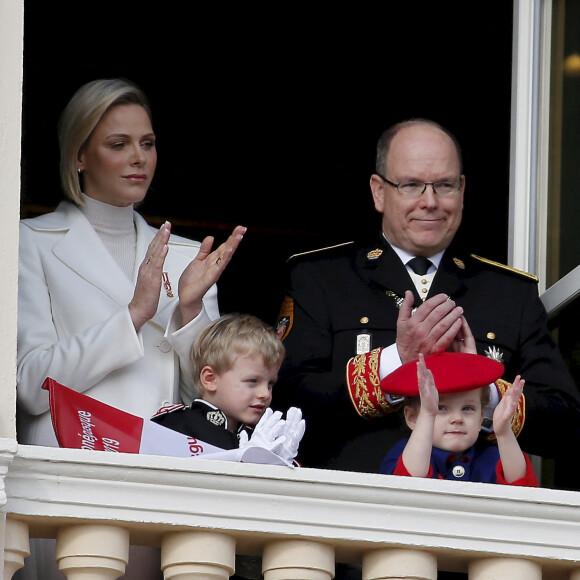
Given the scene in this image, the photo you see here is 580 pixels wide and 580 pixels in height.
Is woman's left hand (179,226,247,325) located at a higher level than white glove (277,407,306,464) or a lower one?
higher

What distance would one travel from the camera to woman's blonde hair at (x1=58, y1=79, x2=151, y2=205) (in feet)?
17.4

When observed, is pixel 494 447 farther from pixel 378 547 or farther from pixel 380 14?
pixel 380 14

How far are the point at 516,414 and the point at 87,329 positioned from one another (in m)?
1.11

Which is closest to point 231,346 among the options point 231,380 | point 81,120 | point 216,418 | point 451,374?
point 231,380

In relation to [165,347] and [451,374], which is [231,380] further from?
[451,374]

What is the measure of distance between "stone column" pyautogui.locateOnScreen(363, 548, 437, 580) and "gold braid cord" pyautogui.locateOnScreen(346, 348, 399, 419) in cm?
64

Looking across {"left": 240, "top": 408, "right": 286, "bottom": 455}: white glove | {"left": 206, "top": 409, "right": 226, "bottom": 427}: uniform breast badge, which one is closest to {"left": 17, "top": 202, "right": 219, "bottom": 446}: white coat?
{"left": 206, "top": 409, "right": 226, "bottom": 427}: uniform breast badge

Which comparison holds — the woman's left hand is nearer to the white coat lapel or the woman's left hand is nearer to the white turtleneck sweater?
the white coat lapel

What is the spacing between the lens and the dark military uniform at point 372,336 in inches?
194

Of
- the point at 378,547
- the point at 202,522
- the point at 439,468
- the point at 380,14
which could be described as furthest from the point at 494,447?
the point at 380,14

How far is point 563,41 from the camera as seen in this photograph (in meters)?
5.81

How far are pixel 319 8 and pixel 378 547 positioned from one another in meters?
3.43

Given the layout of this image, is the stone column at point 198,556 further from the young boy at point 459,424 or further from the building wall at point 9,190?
the young boy at point 459,424

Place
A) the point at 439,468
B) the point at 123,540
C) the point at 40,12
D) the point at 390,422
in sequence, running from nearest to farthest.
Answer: the point at 123,540 < the point at 439,468 < the point at 390,422 < the point at 40,12
